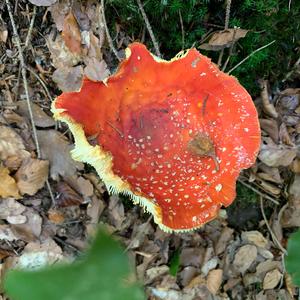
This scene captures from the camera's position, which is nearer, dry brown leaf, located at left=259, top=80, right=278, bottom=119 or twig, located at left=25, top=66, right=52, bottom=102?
twig, located at left=25, top=66, right=52, bottom=102

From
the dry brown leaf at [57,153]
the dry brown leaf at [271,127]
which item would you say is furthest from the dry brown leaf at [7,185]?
the dry brown leaf at [271,127]

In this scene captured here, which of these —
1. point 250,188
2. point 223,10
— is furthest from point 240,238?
point 223,10

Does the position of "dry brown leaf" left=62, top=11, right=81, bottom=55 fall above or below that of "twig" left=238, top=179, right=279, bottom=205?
above

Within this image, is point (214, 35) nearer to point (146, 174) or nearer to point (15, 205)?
point (146, 174)

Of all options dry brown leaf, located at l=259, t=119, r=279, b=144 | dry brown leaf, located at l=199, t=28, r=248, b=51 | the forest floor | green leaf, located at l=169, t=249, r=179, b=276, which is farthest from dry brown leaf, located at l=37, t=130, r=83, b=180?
dry brown leaf, located at l=259, t=119, r=279, b=144

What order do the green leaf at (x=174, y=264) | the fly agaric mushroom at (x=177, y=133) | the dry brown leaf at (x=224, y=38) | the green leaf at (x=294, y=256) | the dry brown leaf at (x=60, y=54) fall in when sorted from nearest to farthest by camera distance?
1. the green leaf at (x=294, y=256)
2. the fly agaric mushroom at (x=177, y=133)
3. the dry brown leaf at (x=224, y=38)
4. the dry brown leaf at (x=60, y=54)
5. the green leaf at (x=174, y=264)

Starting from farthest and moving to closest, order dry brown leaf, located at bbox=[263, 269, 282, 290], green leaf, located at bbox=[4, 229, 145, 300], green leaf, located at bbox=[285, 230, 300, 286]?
dry brown leaf, located at bbox=[263, 269, 282, 290] < green leaf, located at bbox=[285, 230, 300, 286] < green leaf, located at bbox=[4, 229, 145, 300]

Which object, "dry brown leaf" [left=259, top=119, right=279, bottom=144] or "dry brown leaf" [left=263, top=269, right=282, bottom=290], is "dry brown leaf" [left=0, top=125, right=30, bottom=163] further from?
"dry brown leaf" [left=263, top=269, right=282, bottom=290]

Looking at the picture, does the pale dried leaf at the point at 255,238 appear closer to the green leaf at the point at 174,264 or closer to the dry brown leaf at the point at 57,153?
the green leaf at the point at 174,264
